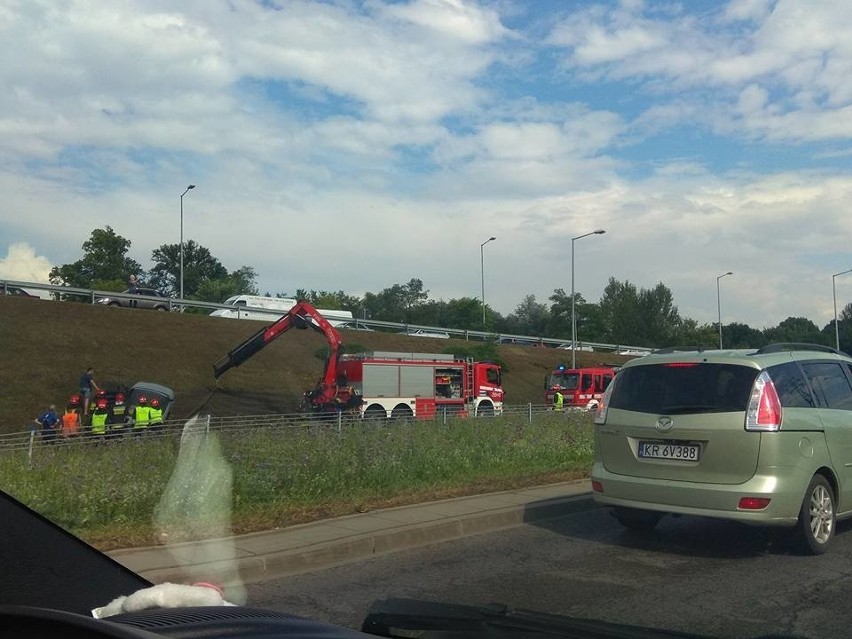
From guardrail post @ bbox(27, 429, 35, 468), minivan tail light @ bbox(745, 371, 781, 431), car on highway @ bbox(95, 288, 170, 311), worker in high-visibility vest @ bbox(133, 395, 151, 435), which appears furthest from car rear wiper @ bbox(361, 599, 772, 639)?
car on highway @ bbox(95, 288, 170, 311)

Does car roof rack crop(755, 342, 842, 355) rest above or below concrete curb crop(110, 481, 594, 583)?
above

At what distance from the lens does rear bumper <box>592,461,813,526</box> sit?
742 centimetres

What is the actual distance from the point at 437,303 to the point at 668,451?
8987 centimetres

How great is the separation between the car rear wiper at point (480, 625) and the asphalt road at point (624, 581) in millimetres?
2401

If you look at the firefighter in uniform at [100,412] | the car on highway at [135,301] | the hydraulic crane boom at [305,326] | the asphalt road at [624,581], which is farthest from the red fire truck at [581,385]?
the asphalt road at [624,581]

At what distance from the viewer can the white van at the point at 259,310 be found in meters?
45.2

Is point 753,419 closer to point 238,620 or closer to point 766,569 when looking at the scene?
point 766,569

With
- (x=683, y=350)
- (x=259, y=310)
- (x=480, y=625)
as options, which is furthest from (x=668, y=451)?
(x=259, y=310)

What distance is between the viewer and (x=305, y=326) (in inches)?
1160

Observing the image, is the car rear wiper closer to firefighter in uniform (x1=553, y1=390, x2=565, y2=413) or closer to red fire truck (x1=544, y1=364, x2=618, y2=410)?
firefighter in uniform (x1=553, y1=390, x2=565, y2=413)

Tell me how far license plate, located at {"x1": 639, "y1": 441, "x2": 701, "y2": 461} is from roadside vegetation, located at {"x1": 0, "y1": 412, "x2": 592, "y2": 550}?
3.59 meters

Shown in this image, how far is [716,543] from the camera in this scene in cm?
856

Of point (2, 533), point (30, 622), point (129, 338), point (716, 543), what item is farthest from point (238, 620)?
point (129, 338)

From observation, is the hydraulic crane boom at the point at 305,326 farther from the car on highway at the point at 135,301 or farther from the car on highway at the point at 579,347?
the car on highway at the point at 579,347
